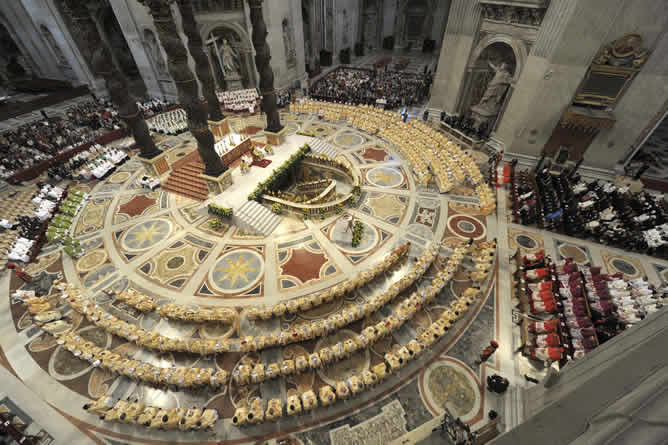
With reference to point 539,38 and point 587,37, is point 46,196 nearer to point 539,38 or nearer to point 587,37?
point 539,38

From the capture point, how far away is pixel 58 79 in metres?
34.3

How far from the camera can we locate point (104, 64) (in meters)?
14.2

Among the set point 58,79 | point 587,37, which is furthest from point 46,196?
point 587,37

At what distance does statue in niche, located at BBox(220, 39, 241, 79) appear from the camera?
27.9 metres

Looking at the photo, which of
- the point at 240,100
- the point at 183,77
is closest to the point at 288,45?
the point at 240,100

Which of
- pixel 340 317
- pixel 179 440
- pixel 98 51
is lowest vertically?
pixel 179 440

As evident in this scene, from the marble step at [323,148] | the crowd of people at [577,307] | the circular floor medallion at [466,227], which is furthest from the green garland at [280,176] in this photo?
the crowd of people at [577,307]

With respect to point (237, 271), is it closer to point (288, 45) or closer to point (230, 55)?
point (230, 55)

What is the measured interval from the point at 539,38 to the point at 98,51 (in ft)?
80.5

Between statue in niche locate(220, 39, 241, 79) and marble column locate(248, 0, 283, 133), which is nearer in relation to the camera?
marble column locate(248, 0, 283, 133)

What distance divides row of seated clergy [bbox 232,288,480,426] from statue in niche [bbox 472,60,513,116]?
1804 cm

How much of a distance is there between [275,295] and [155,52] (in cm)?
3076

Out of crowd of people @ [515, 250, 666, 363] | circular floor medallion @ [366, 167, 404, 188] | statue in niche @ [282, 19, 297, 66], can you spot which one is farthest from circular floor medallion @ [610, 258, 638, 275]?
statue in niche @ [282, 19, 297, 66]

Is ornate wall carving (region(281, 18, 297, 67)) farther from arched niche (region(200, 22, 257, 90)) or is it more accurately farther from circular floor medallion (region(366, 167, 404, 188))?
circular floor medallion (region(366, 167, 404, 188))
